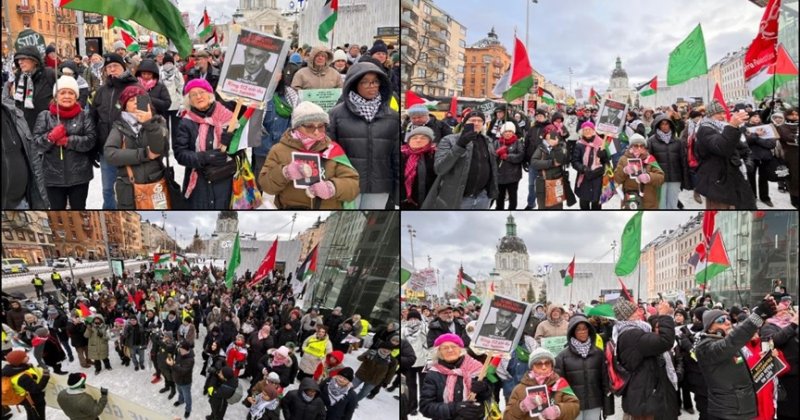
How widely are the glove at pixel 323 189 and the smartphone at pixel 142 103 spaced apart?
59.8 inches

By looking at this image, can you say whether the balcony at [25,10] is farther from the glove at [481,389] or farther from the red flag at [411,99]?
the glove at [481,389]

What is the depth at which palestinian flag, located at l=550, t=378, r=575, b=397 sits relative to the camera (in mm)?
5289

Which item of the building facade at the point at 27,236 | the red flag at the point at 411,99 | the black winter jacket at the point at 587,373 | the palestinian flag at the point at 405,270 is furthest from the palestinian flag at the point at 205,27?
the black winter jacket at the point at 587,373

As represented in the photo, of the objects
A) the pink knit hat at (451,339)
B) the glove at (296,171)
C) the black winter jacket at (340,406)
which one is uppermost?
the glove at (296,171)

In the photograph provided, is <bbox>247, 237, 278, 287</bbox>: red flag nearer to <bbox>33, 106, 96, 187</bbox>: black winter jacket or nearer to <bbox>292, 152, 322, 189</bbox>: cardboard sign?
<bbox>292, 152, 322, 189</bbox>: cardboard sign

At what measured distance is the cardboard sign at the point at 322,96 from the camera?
562 cm

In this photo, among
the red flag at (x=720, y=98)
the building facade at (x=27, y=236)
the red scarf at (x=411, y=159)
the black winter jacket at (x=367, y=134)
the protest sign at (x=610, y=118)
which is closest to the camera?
the black winter jacket at (x=367, y=134)

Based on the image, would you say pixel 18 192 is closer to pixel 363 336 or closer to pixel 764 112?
pixel 363 336

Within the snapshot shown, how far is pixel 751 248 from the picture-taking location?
247 inches

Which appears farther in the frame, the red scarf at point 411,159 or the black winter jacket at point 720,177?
the black winter jacket at point 720,177

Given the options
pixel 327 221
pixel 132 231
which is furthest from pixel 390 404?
pixel 132 231

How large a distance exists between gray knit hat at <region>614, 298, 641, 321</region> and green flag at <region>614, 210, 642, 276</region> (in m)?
0.33

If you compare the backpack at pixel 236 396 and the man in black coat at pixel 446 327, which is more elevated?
the man in black coat at pixel 446 327

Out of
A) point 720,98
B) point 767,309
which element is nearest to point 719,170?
point 720,98
